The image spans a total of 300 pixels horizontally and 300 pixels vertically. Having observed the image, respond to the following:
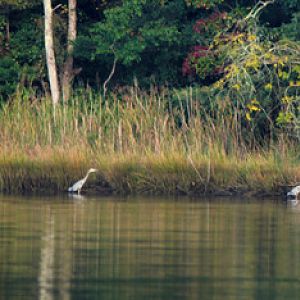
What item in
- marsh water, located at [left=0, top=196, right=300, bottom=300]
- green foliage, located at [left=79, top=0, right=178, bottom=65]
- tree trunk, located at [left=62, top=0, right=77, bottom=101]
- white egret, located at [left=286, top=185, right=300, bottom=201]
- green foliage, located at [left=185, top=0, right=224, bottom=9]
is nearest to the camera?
marsh water, located at [left=0, top=196, right=300, bottom=300]

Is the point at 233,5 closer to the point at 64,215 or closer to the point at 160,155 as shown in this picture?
the point at 160,155

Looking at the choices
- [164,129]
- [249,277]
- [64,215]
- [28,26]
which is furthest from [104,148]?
[249,277]

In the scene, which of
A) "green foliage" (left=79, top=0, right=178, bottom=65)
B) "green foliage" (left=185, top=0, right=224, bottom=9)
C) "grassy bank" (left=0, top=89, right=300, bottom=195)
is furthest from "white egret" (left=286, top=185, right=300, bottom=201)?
"green foliage" (left=79, top=0, right=178, bottom=65)

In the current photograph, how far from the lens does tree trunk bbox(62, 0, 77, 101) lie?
3222 cm

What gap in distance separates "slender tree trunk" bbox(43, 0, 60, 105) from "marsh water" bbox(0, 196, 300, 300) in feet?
40.6

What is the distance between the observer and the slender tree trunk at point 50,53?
31.4 meters

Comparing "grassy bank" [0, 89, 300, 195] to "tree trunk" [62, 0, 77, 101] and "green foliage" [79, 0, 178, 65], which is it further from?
"tree trunk" [62, 0, 77, 101]

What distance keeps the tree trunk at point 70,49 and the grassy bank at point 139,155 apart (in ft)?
22.2

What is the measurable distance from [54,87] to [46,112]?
246 inches

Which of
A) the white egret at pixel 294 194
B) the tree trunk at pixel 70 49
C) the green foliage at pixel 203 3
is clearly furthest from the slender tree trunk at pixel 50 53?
the white egret at pixel 294 194

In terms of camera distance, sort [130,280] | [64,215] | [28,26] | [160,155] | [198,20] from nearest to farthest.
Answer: [130,280], [64,215], [160,155], [198,20], [28,26]

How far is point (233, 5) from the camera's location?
31.4 metres

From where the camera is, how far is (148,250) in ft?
43.3

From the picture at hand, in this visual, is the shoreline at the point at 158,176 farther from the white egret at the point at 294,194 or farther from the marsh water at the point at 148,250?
the marsh water at the point at 148,250
